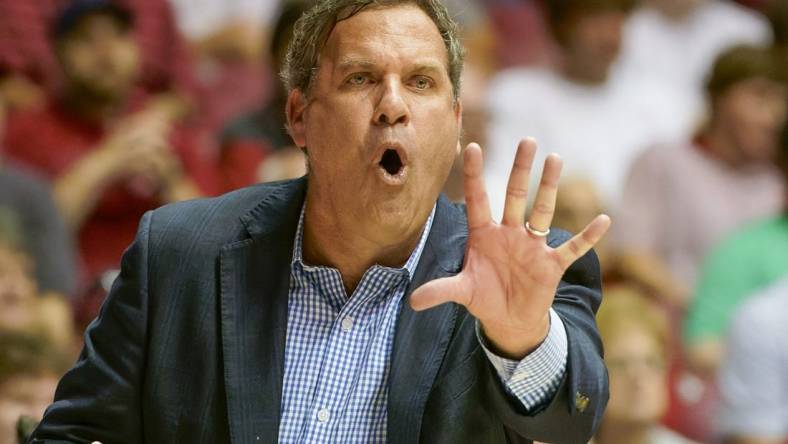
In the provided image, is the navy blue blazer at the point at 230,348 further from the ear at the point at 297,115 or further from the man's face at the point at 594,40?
the man's face at the point at 594,40

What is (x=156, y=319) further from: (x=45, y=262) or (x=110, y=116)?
(x=110, y=116)

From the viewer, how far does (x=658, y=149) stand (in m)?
5.54

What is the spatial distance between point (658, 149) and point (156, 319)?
11.6 ft

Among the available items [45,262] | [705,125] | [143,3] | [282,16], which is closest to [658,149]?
[705,125]

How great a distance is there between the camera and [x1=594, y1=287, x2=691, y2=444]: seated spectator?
13.8 ft

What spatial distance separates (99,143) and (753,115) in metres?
2.55

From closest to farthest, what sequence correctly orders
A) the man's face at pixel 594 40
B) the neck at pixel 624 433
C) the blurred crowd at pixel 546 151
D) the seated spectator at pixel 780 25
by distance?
the neck at pixel 624 433, the blurred crowd at pixel 546 151, the man's face at pixel 594 40, the seated spectator at pixel 780 25

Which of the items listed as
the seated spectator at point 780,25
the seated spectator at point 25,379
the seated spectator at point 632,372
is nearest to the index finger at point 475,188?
the seated spectator at point 25,379

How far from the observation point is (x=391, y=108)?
222 centimetres

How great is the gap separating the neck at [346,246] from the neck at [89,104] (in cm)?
251

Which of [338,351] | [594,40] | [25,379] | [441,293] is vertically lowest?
[25,379]

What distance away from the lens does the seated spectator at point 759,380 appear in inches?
175

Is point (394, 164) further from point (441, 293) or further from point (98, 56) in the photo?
point (98, 56)

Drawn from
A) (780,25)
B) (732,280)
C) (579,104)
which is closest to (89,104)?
(579,104)
